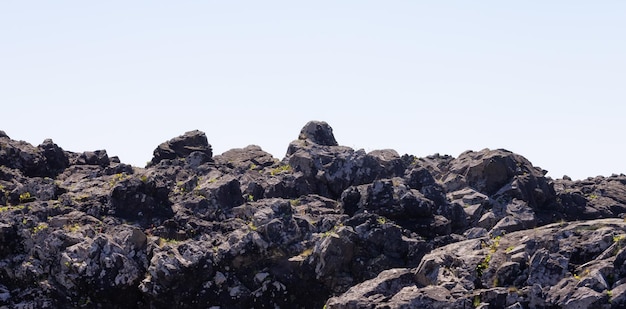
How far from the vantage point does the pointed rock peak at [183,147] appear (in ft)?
211

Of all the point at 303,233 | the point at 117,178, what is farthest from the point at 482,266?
the point at 117,178

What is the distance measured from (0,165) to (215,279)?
19.9 meters

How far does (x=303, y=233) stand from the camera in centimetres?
5000

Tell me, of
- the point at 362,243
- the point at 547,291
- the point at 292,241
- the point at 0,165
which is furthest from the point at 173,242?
the point at 547,291

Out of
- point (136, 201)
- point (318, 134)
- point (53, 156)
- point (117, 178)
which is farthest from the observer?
point (318, 134)

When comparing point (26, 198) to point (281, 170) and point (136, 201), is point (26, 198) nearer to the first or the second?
point (136, 201)

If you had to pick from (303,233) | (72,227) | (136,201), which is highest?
(136,201)

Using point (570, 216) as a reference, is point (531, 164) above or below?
above

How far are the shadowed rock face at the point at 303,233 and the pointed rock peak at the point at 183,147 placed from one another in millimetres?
1796

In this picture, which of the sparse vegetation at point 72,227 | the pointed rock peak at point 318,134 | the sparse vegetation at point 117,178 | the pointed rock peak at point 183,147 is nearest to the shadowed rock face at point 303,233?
the sparse vegetation at point 72,227

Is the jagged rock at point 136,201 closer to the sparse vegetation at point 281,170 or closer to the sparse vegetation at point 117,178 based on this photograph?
the sparse vegetation at point 117,178

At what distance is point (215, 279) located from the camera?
47156 mm

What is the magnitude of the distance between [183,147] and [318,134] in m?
10.6

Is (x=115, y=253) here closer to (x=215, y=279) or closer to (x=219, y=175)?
(x=215, y=279)
